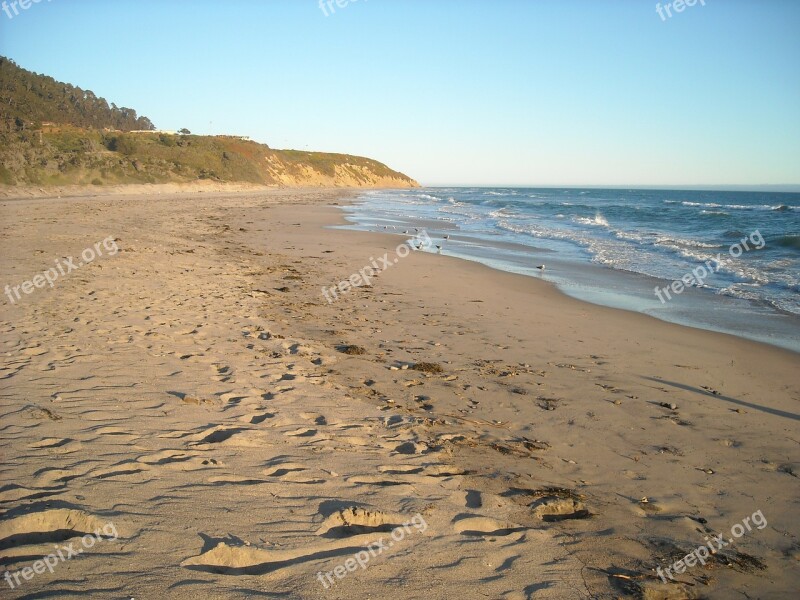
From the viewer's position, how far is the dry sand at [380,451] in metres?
2.78

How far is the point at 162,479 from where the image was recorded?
3.36 meters

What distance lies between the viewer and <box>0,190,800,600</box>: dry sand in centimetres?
278

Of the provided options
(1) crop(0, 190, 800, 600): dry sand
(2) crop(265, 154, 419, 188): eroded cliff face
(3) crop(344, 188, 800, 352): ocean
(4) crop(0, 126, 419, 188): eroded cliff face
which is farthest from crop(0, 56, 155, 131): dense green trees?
(1) crop(0, 190, 800, 600): dry sand

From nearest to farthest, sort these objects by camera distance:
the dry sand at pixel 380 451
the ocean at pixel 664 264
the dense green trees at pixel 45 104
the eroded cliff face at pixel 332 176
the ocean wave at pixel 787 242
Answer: the dry sand at pixel 380 451, the ocean at pixel 664 264, the ocean wave at pixel 787 242, the dense green trees at pixel 45 104, the eroded cliff face at pixel 332 176

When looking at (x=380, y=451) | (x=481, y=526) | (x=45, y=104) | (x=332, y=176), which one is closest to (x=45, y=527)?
(x=380, y=451)

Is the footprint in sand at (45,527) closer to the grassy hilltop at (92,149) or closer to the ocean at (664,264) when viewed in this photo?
the ocean at (664,264)

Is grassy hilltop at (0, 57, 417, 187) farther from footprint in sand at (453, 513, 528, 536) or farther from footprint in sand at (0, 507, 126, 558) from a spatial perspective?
footprint in sand at (453, 513, 528, 536)

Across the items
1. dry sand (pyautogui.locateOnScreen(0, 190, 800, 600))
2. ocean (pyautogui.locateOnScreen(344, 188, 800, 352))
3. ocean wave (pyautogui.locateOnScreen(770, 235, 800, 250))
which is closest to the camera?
dry sand (pyautogui.locateOnScreen(0, 190, 800, 600))

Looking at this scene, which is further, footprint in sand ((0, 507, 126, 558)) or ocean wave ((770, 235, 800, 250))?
ocean wave ((770, 235, 800, 250))

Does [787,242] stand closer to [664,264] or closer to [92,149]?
[664,264]

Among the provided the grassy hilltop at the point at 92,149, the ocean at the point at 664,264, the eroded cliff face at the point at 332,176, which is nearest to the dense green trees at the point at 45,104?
the grassy hilltop at the point at 92,149

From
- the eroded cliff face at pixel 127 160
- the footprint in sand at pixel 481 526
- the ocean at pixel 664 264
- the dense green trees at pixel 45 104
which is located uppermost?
the dense green trees at pixel 45 104

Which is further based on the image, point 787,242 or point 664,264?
point 787,242

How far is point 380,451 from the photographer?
164 inches
